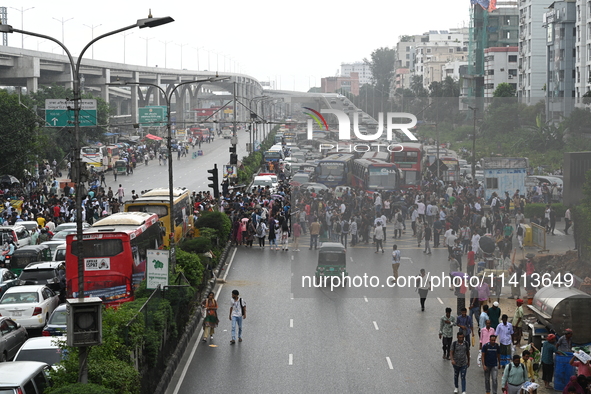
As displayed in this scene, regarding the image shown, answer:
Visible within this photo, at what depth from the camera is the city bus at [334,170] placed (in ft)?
120

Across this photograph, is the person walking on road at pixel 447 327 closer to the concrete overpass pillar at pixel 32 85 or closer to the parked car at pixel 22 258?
the parked car at pixel 22 258

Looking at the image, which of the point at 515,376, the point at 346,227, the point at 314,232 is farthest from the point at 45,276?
the point at 515,376

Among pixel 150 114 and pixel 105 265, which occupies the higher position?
pixel 150 114

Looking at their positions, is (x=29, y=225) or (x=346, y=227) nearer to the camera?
(x=346, y=227)

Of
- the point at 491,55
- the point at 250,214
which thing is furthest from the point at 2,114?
the point at 491,55

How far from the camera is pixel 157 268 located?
1953 cm

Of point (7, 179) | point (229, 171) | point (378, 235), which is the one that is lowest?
point (378, 235)

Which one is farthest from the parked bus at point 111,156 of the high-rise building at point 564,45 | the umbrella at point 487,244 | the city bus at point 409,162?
the umbrella at point 487,244

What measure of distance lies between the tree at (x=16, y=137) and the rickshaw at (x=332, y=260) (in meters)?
29.0

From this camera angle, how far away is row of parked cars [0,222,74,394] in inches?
487

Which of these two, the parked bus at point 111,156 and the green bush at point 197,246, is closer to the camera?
the green bush at point 197,246

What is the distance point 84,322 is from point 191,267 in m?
12.3

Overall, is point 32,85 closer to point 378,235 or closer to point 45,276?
point 45,276

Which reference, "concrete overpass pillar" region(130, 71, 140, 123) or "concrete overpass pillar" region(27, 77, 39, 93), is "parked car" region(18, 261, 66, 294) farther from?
"concrete overpass pillar" region(130, 71, 140, 123)
